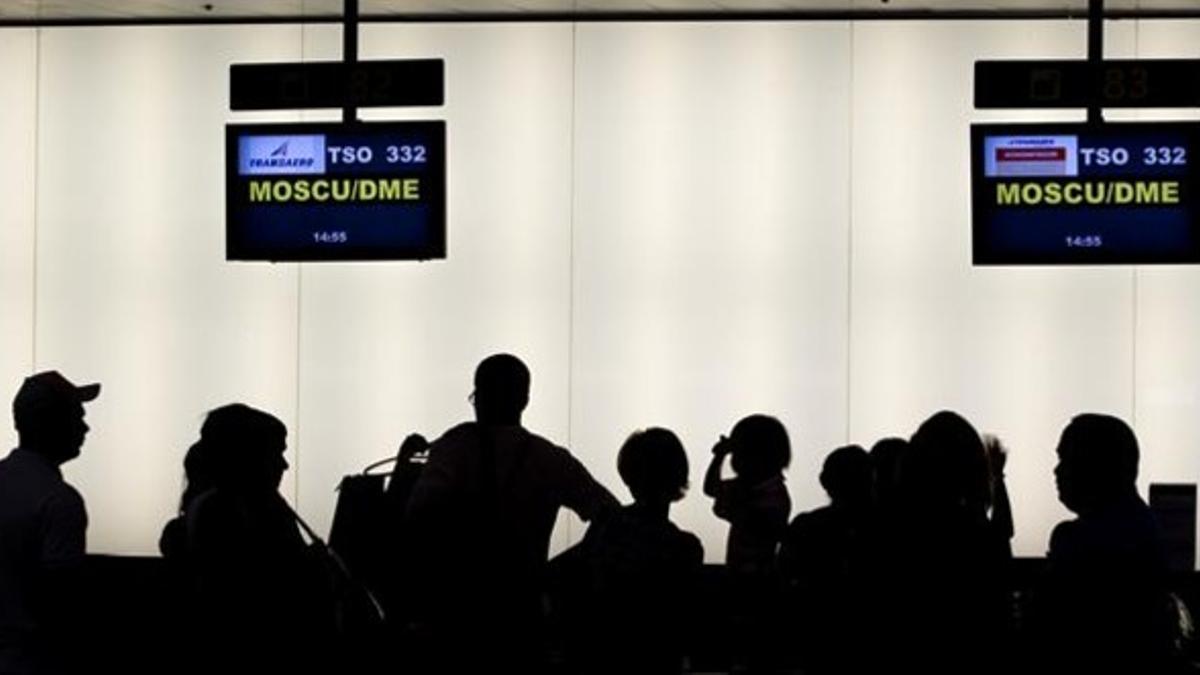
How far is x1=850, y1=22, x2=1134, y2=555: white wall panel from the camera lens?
1103cm

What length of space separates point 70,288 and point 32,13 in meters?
1.51

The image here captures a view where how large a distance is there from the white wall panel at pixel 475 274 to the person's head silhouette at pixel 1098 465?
21.9ft

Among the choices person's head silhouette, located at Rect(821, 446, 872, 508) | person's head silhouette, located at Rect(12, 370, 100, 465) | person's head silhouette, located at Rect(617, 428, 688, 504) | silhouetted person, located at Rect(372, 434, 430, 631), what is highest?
person's head silhouette, located at Rect(12, 370, 100, 465)

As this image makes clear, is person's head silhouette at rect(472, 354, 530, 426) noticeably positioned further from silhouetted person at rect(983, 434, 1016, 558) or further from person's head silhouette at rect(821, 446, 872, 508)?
silhouetted person at rect(983, 434, 1016, 558)

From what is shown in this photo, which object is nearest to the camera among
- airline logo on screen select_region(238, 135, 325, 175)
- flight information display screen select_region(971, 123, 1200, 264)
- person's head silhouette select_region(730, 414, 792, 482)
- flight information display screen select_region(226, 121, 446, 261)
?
person's head silhouette select_region(730, 414, 792, 482)

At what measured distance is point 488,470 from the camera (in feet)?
18.9

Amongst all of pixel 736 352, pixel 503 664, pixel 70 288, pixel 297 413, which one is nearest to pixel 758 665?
pixel 503 664

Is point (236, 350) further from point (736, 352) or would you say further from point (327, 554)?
point (327, 554)

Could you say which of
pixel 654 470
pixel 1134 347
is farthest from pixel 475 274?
pixel 654 470

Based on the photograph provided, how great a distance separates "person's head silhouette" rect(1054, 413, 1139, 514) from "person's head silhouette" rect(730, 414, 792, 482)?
2.83 meters

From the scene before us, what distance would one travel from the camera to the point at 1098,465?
479 cm

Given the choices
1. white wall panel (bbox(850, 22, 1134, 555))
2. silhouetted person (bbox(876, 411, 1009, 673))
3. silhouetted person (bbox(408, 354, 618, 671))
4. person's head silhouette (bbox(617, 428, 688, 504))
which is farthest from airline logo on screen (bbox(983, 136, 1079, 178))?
silhouetted person (bbox(876, 411, 1009, 673))

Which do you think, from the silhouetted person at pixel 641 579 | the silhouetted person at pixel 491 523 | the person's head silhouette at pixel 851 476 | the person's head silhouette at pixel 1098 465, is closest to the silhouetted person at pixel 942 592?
the person's head silhouette at pixel 1098 465

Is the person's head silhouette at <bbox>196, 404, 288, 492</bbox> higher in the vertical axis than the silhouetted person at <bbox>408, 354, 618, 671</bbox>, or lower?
higher
